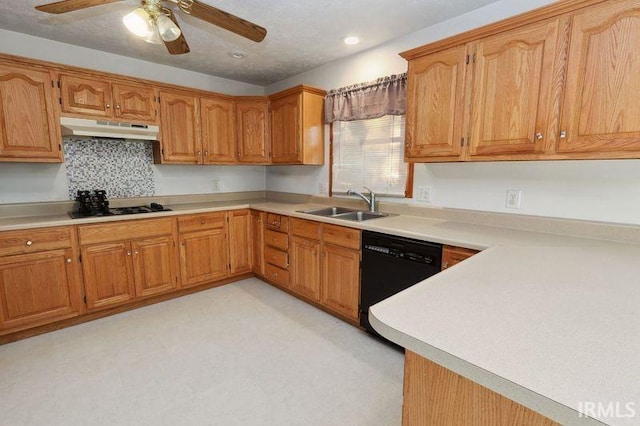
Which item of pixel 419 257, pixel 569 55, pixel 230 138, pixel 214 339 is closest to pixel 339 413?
pixel 419 257

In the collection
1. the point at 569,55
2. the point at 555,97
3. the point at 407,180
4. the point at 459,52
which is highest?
the point at 459,52

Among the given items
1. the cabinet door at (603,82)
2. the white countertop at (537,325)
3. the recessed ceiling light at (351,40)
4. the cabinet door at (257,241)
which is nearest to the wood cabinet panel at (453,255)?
the white countertop at (537,325)

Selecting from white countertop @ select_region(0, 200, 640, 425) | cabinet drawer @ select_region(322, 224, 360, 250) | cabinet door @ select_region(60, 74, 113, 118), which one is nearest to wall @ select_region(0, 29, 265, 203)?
cabinet door @ select_region(60, 74, 113, 118)

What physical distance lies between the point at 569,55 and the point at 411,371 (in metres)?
1.74

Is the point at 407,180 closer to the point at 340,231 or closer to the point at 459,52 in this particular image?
the point at 340,231

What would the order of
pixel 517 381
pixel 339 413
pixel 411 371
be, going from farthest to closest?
pixel 339 413 < pixel 411 371 < pixel 517 381

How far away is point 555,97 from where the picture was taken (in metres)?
1.61

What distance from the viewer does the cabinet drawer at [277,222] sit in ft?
10.1

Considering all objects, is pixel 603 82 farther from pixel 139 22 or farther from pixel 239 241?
pixel 239 241

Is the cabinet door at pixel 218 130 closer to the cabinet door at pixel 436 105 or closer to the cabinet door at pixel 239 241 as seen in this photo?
the cabinet door at pixel 239 241

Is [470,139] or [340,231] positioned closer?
[470,139]

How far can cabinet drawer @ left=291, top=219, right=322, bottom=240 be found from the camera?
2.74 metres

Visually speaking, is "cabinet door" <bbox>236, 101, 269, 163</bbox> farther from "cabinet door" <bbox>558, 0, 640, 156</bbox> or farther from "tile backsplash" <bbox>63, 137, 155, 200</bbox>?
"cabinet door" <bbox>558, 0, 640, 156</bbox>

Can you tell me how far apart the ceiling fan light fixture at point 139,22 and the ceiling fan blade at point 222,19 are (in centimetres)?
24
